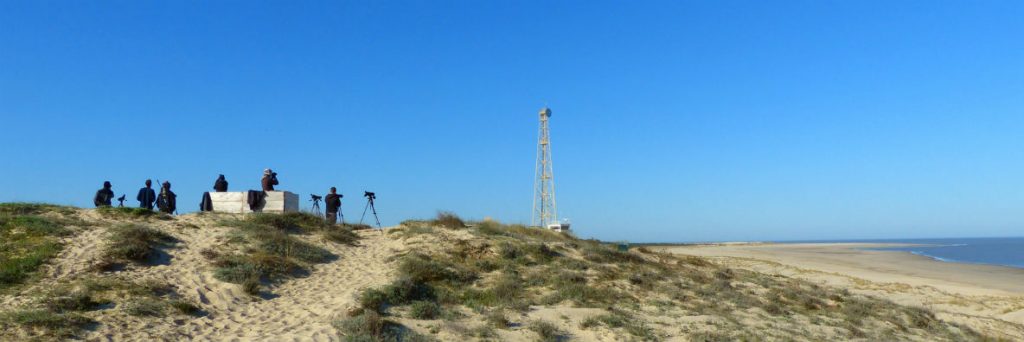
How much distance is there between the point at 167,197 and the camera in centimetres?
2136

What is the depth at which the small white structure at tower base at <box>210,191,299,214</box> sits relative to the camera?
2141cm

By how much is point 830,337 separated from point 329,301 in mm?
11089

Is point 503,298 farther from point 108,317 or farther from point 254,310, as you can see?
point 108,317

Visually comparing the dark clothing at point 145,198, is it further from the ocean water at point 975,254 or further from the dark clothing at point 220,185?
the ocean water at point 975,254

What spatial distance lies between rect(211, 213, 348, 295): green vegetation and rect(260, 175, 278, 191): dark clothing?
7.65 feet

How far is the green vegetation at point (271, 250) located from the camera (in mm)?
14242

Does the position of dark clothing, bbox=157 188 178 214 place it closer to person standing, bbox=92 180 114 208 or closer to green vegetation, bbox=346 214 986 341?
person standing, bbox=92 180 114 208

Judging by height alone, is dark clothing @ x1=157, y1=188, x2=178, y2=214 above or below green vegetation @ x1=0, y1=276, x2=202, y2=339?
above

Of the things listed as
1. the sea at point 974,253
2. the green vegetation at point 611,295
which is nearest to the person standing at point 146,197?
the green vegetation at point 611,295

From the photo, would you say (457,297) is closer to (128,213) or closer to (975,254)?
(128,213)

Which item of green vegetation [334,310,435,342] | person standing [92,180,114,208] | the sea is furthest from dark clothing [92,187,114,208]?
the sea

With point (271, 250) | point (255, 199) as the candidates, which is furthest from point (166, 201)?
point (271, 250)

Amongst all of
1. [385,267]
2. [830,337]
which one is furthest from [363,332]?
[830,337]

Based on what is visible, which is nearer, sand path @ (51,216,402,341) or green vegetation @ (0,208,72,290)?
sand path @ (51,216,402,341)
